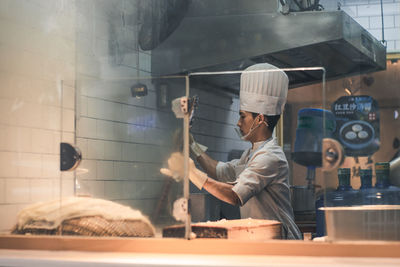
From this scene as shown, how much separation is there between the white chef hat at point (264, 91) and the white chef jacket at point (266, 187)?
178mm

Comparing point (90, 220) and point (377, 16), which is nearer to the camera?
point (90, 220)

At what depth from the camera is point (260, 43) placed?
2.83 meters

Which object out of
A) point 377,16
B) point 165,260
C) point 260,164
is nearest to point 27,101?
point 260,164

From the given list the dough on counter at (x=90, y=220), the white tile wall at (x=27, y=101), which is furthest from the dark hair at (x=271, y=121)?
the dough on counter at (x=90, y=220)

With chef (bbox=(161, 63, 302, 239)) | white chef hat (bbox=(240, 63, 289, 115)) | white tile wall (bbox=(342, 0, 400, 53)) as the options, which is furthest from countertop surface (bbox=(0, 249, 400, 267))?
white tile wall (bbox=(342, 0, 400, 53))

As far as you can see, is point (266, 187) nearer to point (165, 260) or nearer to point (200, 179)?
point (200, 179)

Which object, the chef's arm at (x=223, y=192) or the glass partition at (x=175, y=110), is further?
the chef's arm at (x=223, y=192)

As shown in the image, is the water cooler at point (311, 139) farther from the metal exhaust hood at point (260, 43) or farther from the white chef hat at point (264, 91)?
the metal exhaust hood at point (260, 43)

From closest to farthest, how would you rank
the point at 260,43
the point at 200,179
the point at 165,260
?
the point at 165,260, the point at 200,179, the point at 260,43

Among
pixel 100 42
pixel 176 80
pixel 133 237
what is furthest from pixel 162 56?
pixel 133 237

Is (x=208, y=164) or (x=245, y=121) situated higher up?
(x=245, y=121)

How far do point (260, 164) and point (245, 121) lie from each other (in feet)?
0.80

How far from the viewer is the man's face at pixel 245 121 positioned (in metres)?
2.59

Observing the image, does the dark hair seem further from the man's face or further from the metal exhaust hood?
the metal exhaust hood
